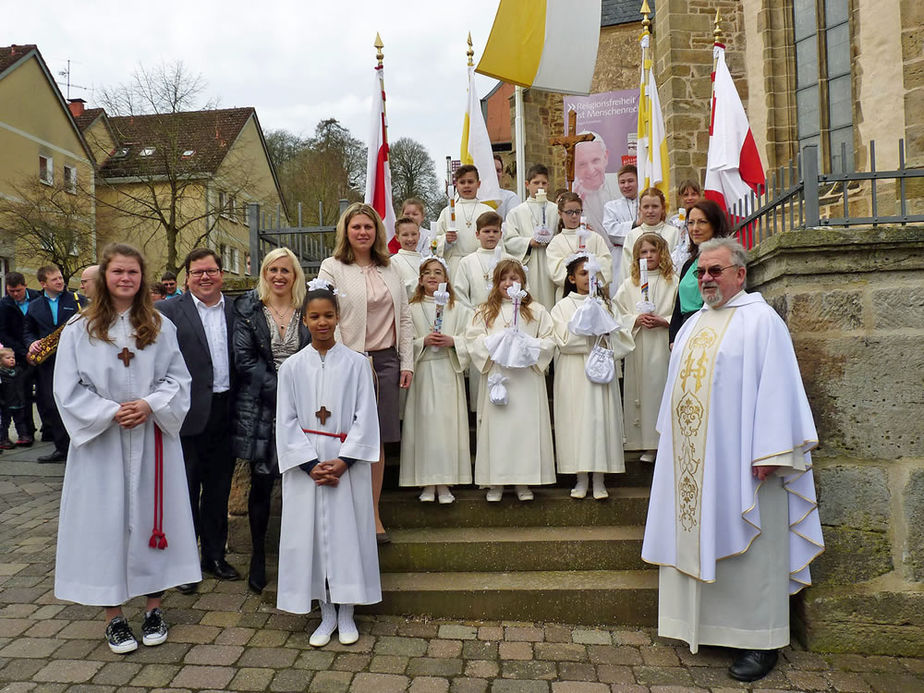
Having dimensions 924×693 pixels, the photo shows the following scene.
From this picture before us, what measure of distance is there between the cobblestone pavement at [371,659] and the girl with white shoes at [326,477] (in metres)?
0.26

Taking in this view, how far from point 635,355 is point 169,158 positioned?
1836cm

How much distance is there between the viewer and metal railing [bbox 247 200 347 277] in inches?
271

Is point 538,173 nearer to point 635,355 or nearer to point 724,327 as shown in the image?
point 635,355

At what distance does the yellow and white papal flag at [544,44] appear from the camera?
7973 mm

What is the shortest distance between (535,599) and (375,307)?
204 cm

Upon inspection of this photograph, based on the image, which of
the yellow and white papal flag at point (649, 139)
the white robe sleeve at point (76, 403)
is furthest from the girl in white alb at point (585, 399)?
the yellow and white papal flag at point (649, 139)

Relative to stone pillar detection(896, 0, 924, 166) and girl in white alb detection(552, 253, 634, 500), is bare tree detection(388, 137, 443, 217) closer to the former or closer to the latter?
stone pillar detection(896, 0, 924, 166)

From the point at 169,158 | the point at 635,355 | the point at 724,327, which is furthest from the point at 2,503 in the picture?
the point at 169,158

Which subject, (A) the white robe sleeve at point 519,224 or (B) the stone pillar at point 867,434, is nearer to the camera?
(B) the stone pillar at point 867,434

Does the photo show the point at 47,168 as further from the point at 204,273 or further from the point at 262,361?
the point at 262,361

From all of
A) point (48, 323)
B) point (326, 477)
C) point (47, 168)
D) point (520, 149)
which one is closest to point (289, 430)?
point (326, 477)

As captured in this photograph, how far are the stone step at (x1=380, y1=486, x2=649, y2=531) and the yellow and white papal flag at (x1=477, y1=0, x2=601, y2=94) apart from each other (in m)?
5.20

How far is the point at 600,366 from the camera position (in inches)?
190

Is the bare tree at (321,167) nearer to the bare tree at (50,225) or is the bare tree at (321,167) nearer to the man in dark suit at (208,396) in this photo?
the bare tree at (50,225)
